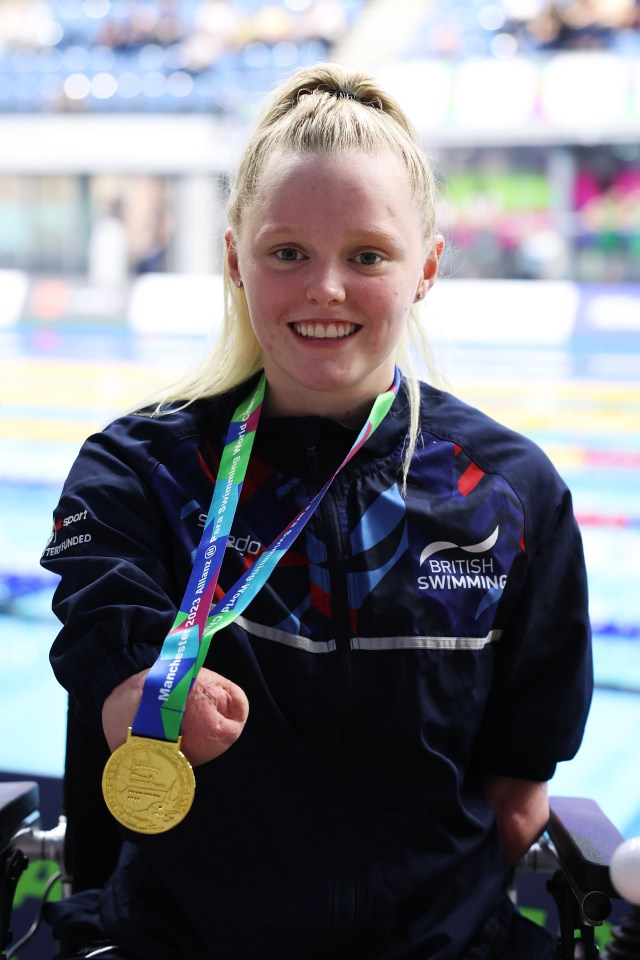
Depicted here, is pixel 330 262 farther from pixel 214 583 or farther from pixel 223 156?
pixel 223 156

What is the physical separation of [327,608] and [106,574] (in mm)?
267

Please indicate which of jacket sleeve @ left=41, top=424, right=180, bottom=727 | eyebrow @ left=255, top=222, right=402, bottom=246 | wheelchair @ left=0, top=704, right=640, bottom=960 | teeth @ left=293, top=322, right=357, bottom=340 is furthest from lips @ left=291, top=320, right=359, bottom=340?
wheelchair @ left=0, top=704, right=640, bottom=960

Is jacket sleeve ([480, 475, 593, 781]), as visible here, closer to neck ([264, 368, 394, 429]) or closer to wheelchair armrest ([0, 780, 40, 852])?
neck ([264, 368, 394, 429])

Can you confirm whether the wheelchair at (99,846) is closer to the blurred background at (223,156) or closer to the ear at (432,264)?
the ear at (432,264)

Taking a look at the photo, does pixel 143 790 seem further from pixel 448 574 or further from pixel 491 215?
pixel 491 215

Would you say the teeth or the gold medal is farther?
the teeth

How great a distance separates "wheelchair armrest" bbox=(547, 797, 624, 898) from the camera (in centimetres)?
126

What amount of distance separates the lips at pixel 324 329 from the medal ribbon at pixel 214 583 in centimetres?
11

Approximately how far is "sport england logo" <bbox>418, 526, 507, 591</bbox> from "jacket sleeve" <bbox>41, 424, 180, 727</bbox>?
0.31 metres

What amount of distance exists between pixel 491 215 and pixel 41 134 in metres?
7.52

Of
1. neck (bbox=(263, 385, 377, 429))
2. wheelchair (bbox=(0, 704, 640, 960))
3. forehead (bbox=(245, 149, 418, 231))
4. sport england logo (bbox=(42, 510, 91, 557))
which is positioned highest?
forehead (bbox=(245, 149, 418, 231))

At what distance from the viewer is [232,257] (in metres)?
1.50

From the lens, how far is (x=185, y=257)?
59.1 ft

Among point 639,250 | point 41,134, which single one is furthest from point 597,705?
point 41,134
